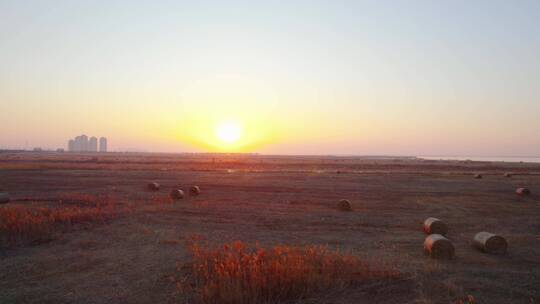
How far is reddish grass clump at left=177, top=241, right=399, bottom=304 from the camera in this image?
6.34m

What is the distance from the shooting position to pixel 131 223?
1289 cm

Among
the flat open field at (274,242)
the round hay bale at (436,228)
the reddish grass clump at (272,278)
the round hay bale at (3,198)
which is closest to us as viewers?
the reddish grass clump at (272,278)

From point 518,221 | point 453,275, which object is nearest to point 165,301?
point 453,275

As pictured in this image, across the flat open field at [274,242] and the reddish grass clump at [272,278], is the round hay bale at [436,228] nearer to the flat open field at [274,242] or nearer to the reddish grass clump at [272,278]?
the flat open field at [274,242]

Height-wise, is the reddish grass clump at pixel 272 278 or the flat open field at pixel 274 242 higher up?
the reddish grass clump at pixel 272 278

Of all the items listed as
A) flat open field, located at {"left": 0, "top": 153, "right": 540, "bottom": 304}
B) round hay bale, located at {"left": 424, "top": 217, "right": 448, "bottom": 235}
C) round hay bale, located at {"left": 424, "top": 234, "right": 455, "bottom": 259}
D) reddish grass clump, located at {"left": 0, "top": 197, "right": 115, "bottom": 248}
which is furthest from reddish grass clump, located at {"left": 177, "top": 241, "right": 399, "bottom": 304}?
reddish grass clump, located at {"left": 0, "top": 197, "right": 115, "bottom": 248}

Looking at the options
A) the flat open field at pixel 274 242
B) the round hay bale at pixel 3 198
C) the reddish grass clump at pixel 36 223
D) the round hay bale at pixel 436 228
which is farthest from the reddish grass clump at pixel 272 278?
the round hay bale at pixel 3 198

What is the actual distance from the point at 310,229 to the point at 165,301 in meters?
6.84

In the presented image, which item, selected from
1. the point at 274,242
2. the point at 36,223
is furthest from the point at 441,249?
the point at 36,223

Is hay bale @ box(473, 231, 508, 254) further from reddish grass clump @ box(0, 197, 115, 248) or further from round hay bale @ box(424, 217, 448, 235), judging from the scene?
reddish grass clump @ box(0, 197, 115, 248)

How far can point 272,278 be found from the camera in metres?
6.66

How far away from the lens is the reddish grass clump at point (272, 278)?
20.8 ft

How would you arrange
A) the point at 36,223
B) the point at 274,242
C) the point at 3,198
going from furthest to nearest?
the point at 3,198
the point at 36,223
the point at 274,242

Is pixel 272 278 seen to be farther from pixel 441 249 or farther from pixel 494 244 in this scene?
pixel 494 244
